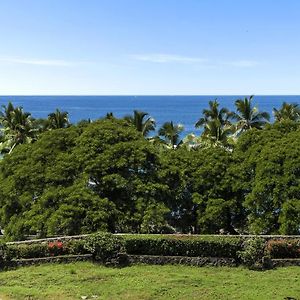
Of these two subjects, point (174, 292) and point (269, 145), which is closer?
point (174, 292)

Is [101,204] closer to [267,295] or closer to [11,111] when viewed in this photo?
[267,295]

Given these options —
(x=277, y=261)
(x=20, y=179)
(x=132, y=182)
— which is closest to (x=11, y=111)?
(x=20, y=179)

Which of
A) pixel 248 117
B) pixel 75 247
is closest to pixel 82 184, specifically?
pixel 75 247

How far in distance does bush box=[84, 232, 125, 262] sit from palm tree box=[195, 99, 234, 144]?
19794 millimetres

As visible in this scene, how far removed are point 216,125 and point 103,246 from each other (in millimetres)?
21879

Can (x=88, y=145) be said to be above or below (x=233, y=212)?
above

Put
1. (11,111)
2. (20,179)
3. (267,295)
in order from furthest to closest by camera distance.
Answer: (11,111) < (20,179) < (267,295)

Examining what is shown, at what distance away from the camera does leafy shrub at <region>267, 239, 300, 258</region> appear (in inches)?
Result: 929

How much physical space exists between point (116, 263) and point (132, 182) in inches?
249

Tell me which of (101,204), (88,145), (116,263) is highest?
(88,145)

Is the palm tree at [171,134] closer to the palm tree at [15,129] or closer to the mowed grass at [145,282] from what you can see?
the palm tree at [15,129]

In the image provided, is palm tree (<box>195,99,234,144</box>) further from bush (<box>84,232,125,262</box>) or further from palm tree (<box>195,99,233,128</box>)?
bush (<box>84,232,125,262</box>)

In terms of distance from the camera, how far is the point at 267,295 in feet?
63.0

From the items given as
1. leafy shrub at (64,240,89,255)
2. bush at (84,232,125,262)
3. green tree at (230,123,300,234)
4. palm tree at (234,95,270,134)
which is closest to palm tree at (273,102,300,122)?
palm tree at (234,95,270,134)
